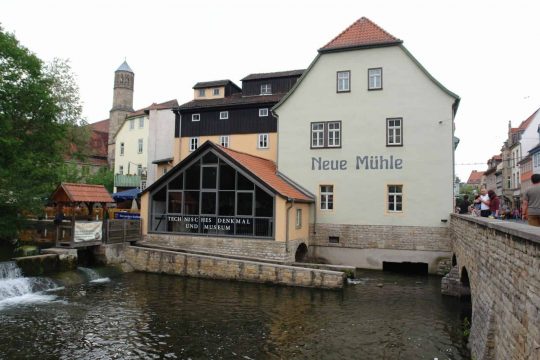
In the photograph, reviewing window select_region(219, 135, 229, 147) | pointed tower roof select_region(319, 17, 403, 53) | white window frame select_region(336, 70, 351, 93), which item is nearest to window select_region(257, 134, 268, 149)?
window select_region(219, 135, 229, 147)

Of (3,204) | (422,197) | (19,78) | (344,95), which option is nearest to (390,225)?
(422,197)

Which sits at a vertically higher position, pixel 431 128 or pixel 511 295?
pixel 431 128

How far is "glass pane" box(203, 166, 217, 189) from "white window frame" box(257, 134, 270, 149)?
8416 mm

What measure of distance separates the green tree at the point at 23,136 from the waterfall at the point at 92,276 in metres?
5.45

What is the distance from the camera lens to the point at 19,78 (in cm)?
2130

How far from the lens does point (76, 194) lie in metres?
17.7

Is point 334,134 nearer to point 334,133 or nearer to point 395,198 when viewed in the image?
point 334,133

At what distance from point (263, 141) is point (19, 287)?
681 inches

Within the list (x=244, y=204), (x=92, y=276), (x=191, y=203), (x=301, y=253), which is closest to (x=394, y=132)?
(x=301, y=253)

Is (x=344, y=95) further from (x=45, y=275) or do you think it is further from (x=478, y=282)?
(x=45, y=275)

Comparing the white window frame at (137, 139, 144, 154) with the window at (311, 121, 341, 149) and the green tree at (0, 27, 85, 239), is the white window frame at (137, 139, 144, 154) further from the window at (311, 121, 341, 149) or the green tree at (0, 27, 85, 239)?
the window at (311, 121, 341, 149)

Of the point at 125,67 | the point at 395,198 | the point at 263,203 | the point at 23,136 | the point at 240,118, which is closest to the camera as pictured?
the point at 263,203

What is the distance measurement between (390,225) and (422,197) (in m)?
2.01

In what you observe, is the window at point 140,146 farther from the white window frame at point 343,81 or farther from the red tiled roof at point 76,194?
the white window frame at point 343,81
